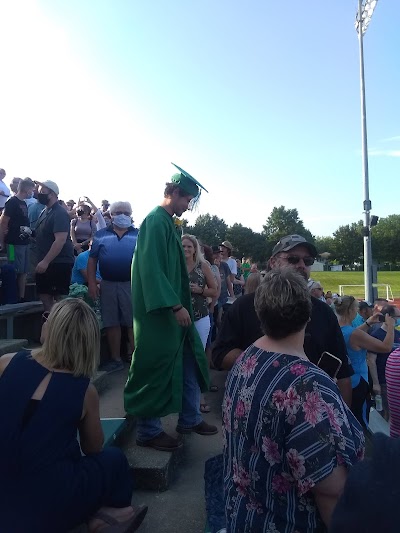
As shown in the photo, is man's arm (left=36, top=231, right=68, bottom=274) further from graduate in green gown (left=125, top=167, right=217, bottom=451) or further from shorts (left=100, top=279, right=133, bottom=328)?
graduate in green gown (left=125, top=167, right=217, bottom=451)

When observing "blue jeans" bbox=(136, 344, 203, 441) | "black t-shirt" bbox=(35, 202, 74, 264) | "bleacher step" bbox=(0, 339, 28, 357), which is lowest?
"blue jeans" bbox=(136, 344, 203, 441)

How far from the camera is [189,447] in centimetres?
360

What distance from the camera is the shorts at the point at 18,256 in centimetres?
540

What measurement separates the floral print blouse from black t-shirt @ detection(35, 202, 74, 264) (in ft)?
11.9

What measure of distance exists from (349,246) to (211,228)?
38.7 m

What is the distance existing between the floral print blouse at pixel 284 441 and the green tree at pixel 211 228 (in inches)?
2293

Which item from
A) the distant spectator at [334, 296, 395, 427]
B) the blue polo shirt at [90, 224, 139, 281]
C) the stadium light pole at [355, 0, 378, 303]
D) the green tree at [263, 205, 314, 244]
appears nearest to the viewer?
the distant spectator at [334, 296, 395, 427]

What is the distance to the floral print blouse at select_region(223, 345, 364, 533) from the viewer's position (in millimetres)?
1441

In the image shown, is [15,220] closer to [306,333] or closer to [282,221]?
[306,333]

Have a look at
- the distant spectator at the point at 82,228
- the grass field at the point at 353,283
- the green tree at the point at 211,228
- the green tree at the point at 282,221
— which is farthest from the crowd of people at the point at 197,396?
the green tree at the point at 282,221

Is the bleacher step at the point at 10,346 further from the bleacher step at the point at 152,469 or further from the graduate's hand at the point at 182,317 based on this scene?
the graduate's hand at the point at 182,317

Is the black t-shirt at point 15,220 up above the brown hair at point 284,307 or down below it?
above

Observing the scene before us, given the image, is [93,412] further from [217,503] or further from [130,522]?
[217,503]

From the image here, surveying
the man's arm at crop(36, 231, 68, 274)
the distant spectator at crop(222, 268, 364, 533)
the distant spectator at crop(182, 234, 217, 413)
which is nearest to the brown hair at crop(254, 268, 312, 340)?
the distant spectator at crop(222, 268, 364, 533)
